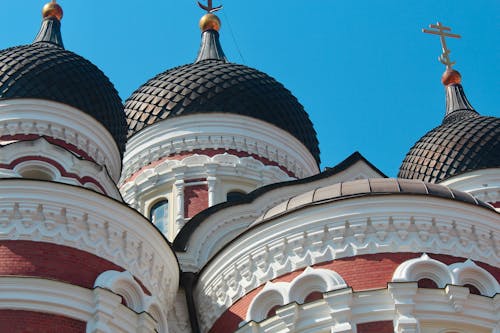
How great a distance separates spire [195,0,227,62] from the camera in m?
18.4

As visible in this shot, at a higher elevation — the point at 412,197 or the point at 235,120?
the point at 235,120

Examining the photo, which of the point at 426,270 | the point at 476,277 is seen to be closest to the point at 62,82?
the point at 426,270

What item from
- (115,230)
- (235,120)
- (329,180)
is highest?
(235,120)

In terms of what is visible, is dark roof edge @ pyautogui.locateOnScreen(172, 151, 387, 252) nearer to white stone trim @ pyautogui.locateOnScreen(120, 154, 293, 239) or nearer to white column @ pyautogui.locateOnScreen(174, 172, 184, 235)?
white column @ pyautogui.locateOnScreen(174, 172, 184, 235)

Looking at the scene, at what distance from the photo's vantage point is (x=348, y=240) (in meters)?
10.2

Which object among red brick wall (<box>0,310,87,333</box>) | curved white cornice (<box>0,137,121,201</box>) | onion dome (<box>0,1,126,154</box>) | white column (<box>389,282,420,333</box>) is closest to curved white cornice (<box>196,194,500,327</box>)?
white column (<box>389,282,420,333</box>)

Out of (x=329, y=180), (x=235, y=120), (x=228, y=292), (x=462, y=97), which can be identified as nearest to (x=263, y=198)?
(x=329, y=180)

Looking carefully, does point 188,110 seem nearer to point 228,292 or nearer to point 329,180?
point 329,180

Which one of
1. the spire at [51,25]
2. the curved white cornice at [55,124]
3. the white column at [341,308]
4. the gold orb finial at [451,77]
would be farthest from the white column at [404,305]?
the gold orb finial at [451,77]

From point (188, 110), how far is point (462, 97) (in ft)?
17.8

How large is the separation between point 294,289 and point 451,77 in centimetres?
996

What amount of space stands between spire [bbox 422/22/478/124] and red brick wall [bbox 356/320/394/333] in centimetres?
840

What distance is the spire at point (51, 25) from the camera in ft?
50.0

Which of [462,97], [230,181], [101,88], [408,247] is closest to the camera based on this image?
[408,247]
